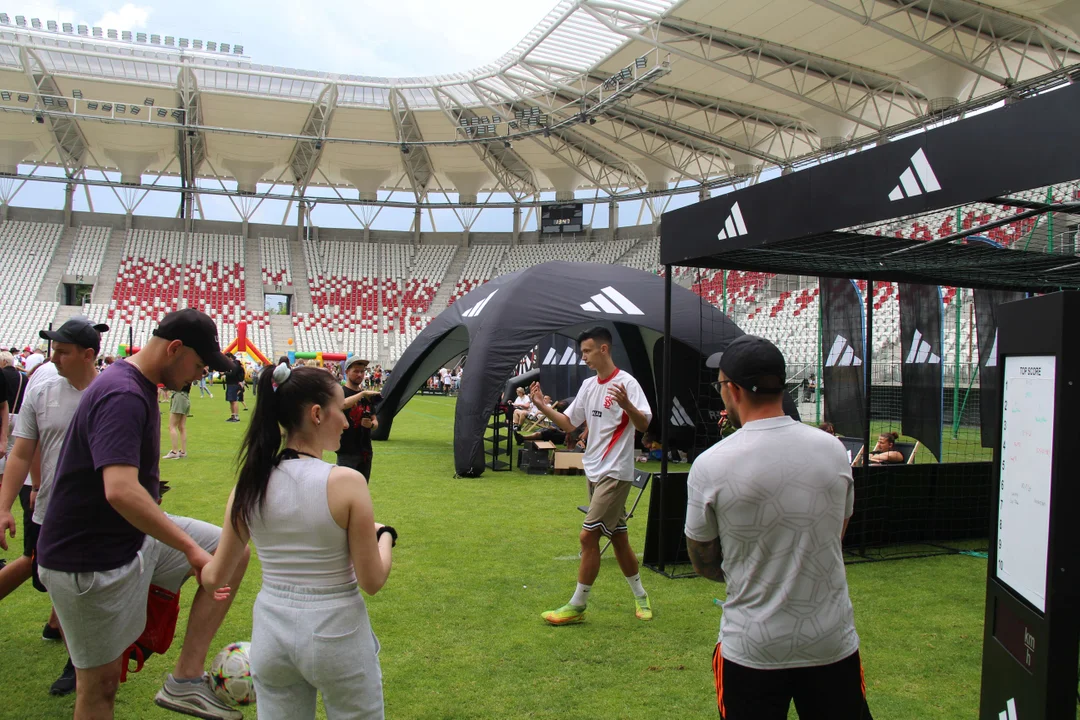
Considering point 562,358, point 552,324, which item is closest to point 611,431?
point 552,324

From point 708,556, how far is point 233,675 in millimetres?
1917

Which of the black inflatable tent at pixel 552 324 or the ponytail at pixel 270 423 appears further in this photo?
the black inflatable tent at pixel 552 324

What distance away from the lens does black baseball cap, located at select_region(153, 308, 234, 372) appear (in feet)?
9.57

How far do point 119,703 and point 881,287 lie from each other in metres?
19.8

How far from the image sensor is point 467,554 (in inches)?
259

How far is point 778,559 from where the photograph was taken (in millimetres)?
2195

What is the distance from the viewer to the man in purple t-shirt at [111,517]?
2.64 meters

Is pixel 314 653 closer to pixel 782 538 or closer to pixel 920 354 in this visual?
pixel 782 538

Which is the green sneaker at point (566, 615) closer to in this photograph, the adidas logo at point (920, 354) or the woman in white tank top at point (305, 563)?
the woman in white tank top at point (305, 563)

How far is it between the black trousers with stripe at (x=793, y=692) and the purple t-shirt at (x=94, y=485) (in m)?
2.08

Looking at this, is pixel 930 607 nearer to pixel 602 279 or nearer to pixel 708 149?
pixel 602 279

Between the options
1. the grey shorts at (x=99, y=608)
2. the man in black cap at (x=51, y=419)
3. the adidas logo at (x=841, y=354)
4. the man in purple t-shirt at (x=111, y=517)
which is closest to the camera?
the man in purple t-shirt at (x=111, y=517)

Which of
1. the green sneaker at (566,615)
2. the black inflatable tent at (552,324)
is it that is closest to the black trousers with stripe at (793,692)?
the green sneaker at (566,615)

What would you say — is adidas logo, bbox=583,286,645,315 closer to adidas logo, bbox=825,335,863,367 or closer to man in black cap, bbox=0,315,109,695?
adidas logo, bbox=825,335,863,367
